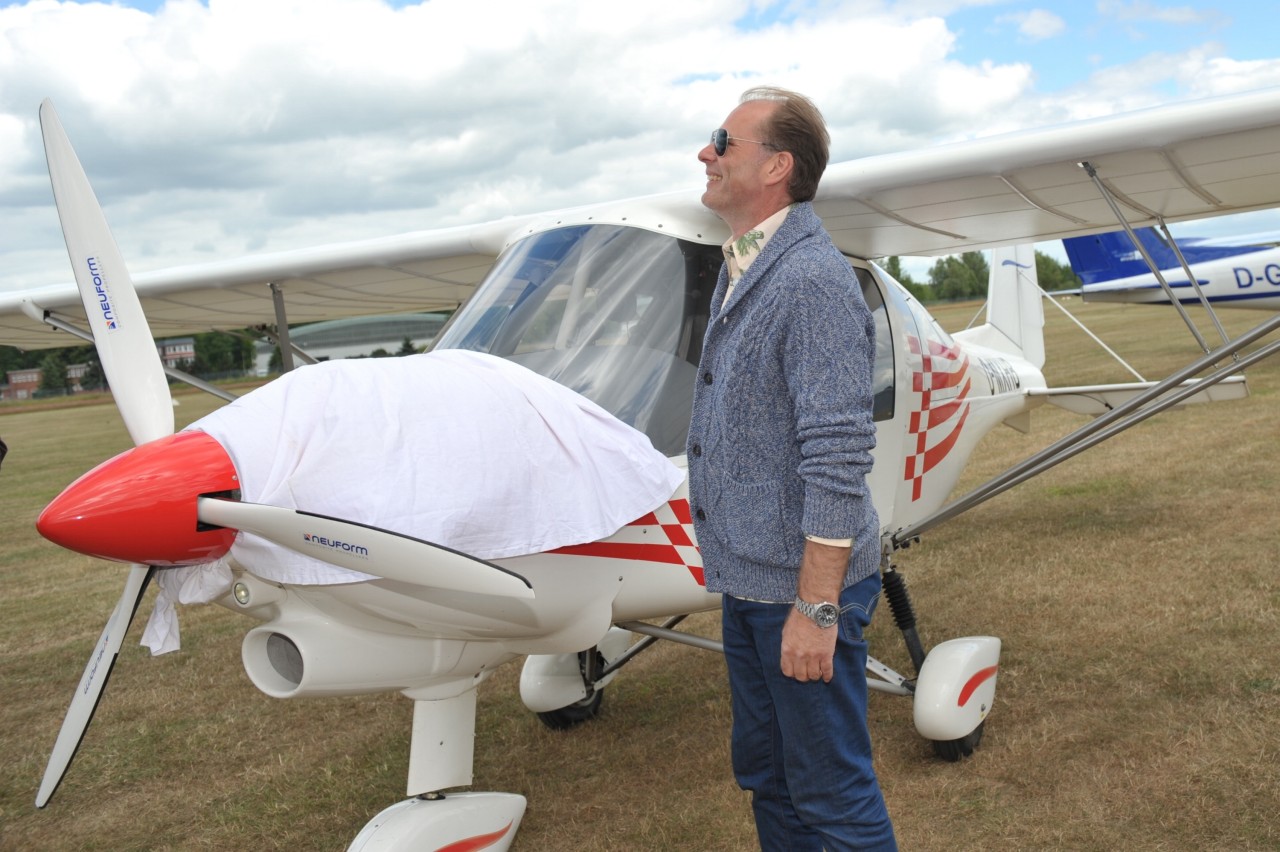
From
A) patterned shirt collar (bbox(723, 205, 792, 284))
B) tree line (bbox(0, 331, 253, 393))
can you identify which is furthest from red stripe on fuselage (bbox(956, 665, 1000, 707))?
tree line (bbox(0, 331, 253, 393))

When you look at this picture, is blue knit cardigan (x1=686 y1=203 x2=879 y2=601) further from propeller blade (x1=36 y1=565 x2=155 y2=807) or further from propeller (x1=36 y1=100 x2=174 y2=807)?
propeller blade (x1=36 y1=565 x2=155 y2=807)

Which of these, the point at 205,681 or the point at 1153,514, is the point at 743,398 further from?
the point at 1153,514

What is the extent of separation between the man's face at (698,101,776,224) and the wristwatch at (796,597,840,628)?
77cm

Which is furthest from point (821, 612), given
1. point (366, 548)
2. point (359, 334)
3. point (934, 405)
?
point (359, 334)

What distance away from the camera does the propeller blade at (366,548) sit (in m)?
2.00

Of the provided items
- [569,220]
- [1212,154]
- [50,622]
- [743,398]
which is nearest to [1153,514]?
[1212,154]

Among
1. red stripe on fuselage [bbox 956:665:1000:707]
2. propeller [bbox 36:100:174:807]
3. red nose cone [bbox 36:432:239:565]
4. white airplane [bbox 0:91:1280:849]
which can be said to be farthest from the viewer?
red stripe on fuselage [bbox 956:665:1000:707]

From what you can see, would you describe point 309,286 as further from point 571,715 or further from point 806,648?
point 806,648

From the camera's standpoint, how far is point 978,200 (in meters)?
3.77

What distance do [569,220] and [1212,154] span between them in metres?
2.22

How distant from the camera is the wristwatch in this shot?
69.3 inches

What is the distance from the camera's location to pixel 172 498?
199 cm

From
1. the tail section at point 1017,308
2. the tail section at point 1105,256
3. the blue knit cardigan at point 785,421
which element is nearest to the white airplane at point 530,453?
the blue knit cardigan at point 785,421

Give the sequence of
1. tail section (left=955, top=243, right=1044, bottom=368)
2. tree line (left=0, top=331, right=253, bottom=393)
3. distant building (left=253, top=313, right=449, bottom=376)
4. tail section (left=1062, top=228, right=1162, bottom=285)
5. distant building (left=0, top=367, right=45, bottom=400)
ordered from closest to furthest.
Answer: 1. tail section (left=955, top=243, right=1044, bottom=368)
2. tail section (left=1062, top=228, right=1162, bottom=285)
3. tree line (left=0, top=331, right=253, bottom=393)
4. distant building (left=253, top=313, right=449, bottom=376)
5. distant building (left=0, top=367, right=45, bottom=400)
